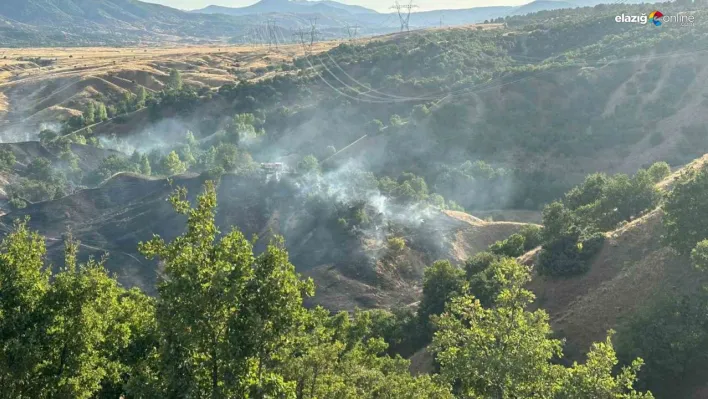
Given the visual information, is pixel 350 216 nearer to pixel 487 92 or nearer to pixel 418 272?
pixel 418 272

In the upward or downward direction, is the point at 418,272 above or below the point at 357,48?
below

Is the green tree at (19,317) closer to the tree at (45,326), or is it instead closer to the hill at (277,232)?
the tree at (45,326)

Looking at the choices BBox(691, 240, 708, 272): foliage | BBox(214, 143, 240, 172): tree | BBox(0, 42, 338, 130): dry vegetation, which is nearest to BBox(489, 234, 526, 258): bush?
BBox(691, 240, 708, 272): foliage

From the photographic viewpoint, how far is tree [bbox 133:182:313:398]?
12672 millimetres

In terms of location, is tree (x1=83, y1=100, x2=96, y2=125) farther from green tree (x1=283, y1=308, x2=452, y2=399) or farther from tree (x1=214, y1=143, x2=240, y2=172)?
green tree (x1=283, y1=308, x2=452, y2=399)

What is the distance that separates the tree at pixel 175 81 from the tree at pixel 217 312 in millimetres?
113181

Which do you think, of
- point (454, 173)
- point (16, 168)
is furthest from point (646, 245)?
point (16, 168)

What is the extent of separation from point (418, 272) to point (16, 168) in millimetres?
57207

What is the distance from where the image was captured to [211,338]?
13.0 metres

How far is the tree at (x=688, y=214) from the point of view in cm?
2938

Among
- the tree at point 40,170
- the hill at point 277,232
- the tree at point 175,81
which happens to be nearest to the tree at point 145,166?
the tree at point 40,170

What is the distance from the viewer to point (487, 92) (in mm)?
94000
